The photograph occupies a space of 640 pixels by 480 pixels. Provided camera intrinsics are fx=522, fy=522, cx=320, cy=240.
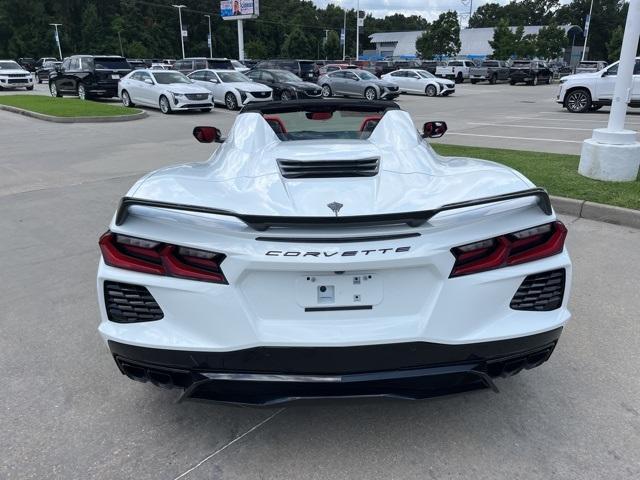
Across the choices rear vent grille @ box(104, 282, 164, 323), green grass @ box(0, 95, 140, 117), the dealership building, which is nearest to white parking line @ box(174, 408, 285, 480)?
rear vent grille @ box(104, 282, 164, 323)

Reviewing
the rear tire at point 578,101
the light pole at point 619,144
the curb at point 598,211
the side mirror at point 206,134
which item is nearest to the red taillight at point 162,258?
the side mirror at point 206,134

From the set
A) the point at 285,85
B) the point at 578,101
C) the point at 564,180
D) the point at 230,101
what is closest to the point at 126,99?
the point at 230,101

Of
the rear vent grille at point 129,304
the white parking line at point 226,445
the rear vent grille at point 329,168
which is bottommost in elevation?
the white parking line at point 226,445

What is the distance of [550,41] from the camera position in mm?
64000

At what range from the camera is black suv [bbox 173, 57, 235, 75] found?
27438 mm

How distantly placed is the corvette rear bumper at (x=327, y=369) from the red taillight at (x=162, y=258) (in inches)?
12.6

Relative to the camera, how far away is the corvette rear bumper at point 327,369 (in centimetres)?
207

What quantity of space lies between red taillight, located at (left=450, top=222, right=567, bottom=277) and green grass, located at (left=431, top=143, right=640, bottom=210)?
14.4 feet

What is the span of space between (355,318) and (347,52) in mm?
116223

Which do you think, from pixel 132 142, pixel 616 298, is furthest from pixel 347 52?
pixel 616 298

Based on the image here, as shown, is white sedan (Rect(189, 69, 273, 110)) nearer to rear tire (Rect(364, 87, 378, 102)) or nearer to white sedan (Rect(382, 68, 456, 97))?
rear tire (Rect(364, 87, 378, 102))

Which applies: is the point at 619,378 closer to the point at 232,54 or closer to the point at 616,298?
the point at 616,298

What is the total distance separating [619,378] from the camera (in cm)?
300

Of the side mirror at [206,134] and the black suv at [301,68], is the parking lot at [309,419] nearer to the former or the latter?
the side mirror at [206,134]
